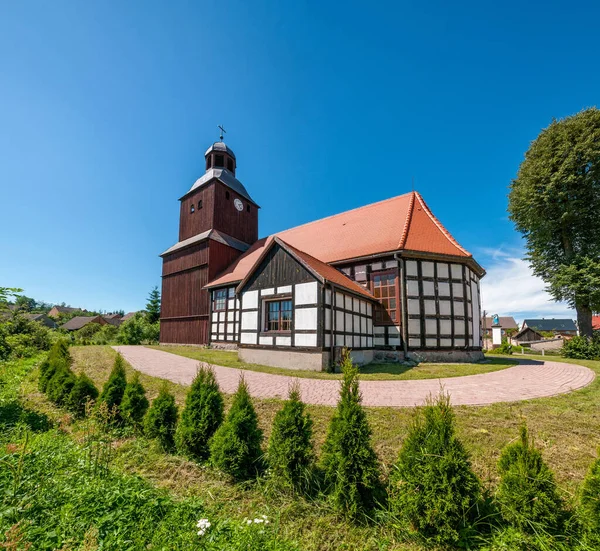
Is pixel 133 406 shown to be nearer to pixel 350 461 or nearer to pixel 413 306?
pixel 350 461

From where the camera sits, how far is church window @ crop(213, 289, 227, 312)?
19.1 metres

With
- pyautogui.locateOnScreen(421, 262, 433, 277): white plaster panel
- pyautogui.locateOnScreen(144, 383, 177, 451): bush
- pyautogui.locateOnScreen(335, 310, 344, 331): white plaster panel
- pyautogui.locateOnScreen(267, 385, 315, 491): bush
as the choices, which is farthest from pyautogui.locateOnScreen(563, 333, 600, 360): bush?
pyautogui.locateOnScreen(144, 383, 177, 451): bush

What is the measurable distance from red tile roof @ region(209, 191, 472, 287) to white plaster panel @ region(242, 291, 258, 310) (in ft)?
13.1

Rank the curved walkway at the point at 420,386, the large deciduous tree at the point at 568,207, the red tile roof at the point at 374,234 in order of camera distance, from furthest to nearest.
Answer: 1. the large deciduous tree at the point at 568,207
2. the red tile roof at the point at 374,234
3. the curved walkway at the point at 420,386

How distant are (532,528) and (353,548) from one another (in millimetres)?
1355

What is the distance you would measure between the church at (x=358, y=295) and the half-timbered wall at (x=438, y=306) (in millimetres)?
45

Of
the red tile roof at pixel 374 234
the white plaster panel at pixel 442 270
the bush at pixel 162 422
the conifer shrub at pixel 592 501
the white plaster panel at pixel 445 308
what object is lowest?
the bush at pixel 162 422

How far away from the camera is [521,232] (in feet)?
68.1

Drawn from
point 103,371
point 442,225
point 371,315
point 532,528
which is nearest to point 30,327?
point 103,371

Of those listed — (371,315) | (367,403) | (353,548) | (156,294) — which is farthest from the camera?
(156,294)

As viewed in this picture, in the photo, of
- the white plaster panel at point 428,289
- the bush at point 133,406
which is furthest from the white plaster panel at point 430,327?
the bush at point 133,406

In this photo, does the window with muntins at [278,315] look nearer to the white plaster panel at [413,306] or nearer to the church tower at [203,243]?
the white plaster panel at [413,306]

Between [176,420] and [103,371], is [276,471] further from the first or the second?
[103,371]

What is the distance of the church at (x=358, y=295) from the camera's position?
1105 centimetres
